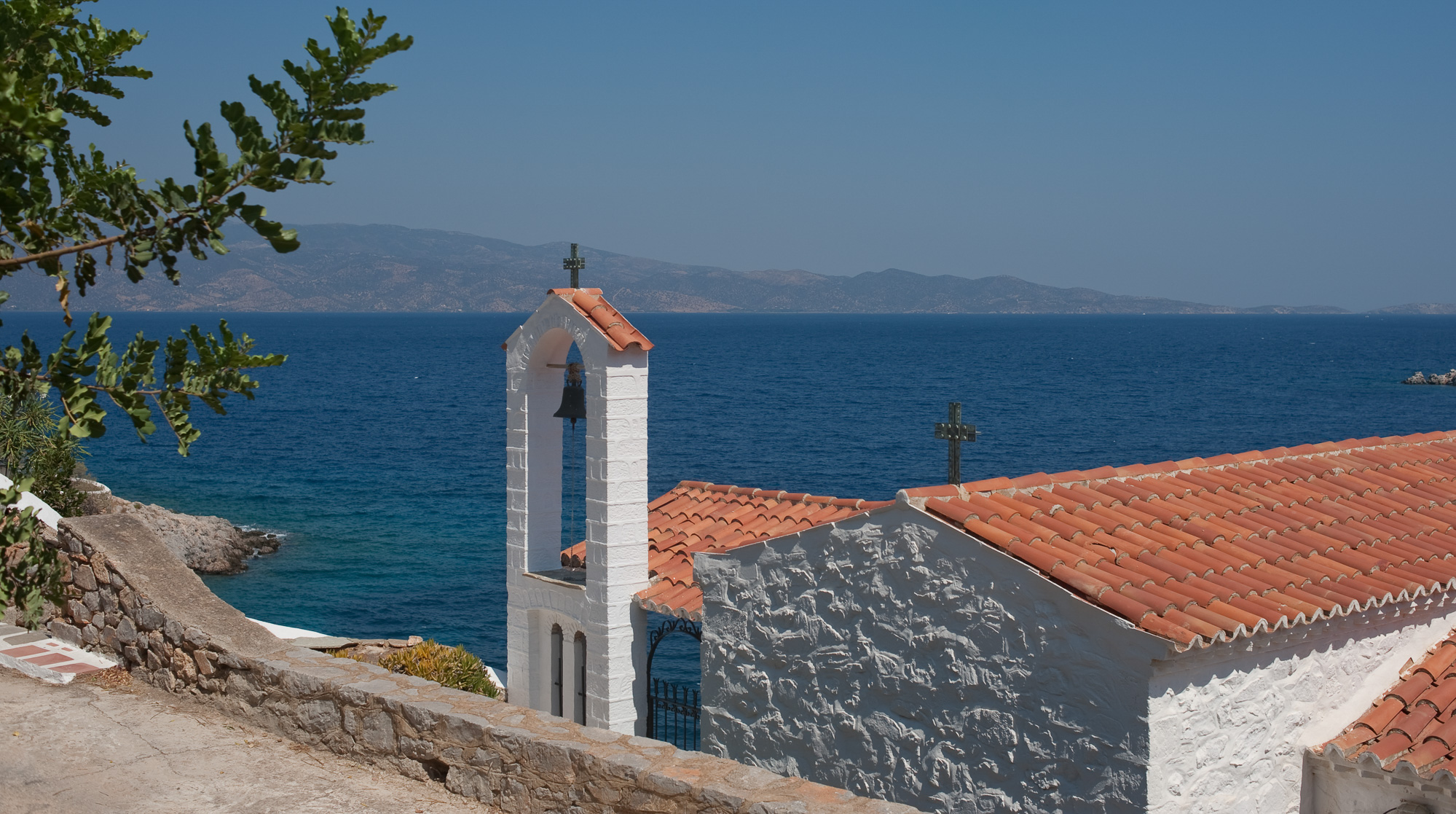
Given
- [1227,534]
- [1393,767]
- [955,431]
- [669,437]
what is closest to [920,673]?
[1227,534]

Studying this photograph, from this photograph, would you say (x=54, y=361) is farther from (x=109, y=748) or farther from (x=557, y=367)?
(x=557, y=367)

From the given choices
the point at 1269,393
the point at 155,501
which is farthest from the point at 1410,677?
the point at 1269,393

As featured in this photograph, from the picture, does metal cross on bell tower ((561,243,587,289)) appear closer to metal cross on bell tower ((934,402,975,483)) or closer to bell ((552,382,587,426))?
bell ((552,382,587,426))

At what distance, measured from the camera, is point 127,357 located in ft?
13.2

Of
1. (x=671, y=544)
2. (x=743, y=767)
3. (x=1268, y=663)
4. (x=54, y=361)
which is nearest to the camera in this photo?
(x=54, y=361)

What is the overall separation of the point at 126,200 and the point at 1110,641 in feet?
18.9

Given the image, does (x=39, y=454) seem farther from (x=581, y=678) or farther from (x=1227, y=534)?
(x=1227, y=534)

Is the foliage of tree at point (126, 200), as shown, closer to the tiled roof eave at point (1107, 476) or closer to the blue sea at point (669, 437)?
the tiled roof eave at point (1107, 476)

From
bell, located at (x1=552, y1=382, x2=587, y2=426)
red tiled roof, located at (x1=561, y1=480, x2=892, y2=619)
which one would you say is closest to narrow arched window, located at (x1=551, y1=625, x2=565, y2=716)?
red tiled roof, located at (x1=561, y1=480, x2=892, y2=619)

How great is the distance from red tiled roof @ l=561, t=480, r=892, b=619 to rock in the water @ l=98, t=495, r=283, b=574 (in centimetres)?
2463

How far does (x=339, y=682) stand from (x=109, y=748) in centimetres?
139

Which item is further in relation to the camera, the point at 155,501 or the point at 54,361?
the point at 155,501

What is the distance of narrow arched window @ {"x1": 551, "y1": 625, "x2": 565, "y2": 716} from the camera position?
12.1 meters

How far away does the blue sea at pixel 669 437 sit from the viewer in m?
33.8
